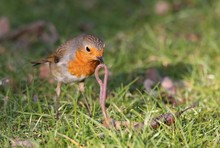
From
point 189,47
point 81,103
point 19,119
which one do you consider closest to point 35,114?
point 19,119

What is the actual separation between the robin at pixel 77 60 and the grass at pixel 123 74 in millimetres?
172

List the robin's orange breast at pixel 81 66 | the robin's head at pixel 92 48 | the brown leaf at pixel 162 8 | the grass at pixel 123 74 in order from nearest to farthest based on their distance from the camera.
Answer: the grass at pixel 123 74
the robin's head at pixel 92 48
the robin's orange breast at pixel 81 66
the brown leaf at pixel 162 8

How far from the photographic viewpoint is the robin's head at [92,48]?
12.9 feet

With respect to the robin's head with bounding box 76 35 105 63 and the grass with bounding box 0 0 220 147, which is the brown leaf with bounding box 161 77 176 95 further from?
the robin's head with bounding box 76 35 105 63

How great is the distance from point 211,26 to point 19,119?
3143 mm

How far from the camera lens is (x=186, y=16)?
21.6ft

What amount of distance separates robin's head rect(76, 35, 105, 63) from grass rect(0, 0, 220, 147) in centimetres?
33

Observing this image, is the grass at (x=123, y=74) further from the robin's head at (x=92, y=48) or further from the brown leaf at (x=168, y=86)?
the robin's head at (x=92, y=48)

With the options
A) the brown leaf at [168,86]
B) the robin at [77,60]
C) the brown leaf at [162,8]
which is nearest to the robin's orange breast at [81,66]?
the robin at [77,60]

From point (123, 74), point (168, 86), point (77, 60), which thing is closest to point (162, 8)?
point (123, 74)

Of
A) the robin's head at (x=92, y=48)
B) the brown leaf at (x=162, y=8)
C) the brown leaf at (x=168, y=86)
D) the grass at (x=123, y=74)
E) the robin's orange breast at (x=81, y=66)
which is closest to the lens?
the grass at (x=123, y=74)

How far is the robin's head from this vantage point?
3932 mm

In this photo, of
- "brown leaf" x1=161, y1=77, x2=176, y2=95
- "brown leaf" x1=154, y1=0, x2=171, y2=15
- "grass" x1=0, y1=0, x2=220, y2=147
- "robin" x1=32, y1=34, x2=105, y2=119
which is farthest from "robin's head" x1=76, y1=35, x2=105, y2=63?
"brown leaf" x1=154, y1=0, x2=171, y2=15

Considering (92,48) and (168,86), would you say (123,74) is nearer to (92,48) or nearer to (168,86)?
(168,86)
